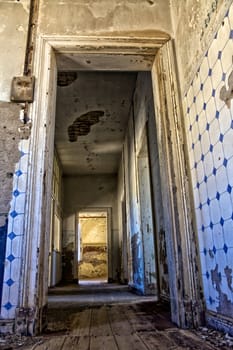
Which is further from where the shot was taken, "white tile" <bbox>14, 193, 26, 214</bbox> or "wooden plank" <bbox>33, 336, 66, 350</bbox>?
"white tile" <bbox>14, 193, 26, 214</bbox>

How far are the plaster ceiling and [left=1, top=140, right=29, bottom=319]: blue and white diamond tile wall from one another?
2.26 meters

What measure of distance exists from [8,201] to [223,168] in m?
1.25

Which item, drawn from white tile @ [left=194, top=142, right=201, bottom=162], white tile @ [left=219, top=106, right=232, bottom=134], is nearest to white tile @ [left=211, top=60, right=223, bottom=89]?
white tile @ [left=219, top=106, right=232, bottom=134]

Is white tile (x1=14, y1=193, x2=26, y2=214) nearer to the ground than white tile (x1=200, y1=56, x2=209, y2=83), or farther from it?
nearer to the ground

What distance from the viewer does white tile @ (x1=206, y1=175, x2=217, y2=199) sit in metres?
1.50

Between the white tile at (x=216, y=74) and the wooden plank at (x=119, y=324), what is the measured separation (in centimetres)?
138

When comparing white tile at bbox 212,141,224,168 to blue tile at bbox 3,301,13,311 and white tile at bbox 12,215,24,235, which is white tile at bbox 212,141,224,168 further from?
blue tile at bbox 3,301,13,311

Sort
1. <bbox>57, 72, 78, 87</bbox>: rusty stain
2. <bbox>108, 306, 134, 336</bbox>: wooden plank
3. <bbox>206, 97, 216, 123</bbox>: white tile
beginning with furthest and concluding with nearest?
<bbox>57, 72, 78, 87</bbox>: rusty stain → <bbox>108, 306, 134, 336</bbox>: wooden plank → <bbox>206, 97, 216, 123</bbox>: white tile

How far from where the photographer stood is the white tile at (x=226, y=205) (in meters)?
1.34

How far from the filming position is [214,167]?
4.89 feet

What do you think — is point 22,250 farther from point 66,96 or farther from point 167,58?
point 66,96

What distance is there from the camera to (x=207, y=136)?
1.58 meters

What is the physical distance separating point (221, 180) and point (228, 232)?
0.82 ft

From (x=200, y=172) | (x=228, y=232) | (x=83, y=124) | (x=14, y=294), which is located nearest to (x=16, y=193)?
(x=14, y=294)
